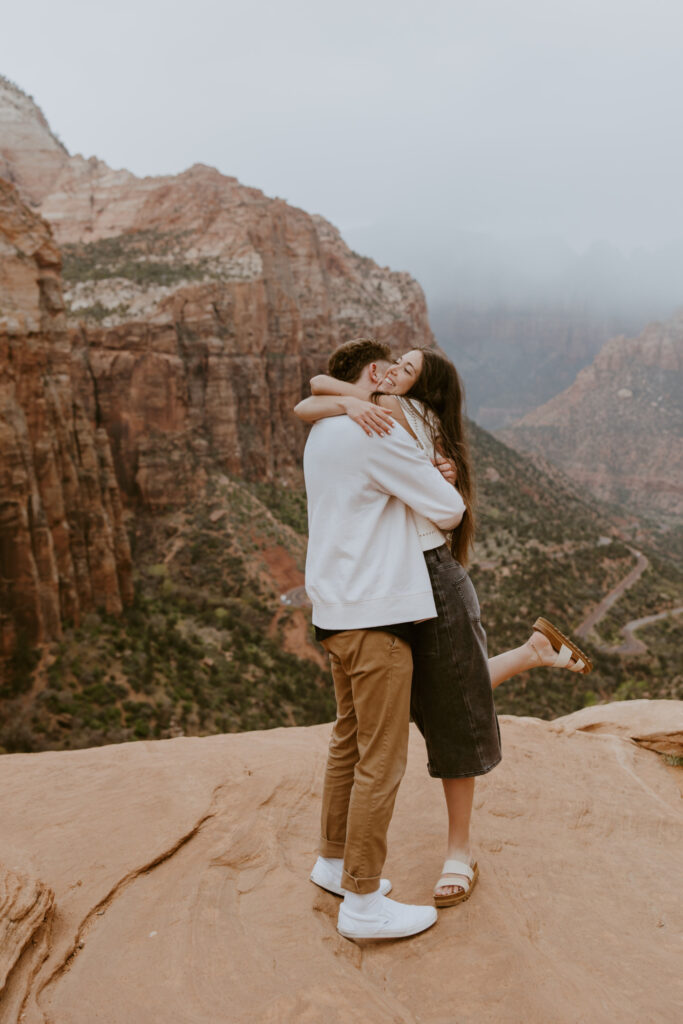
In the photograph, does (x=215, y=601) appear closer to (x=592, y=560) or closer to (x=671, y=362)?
(x=592, y=560)

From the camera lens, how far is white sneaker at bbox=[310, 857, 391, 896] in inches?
125

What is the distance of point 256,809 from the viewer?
13.3 feet

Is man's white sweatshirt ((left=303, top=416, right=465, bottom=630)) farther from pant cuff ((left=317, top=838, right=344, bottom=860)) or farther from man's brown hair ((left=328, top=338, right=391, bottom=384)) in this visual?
pant cuff ((left=317, top=838, right=344, bottom=860))

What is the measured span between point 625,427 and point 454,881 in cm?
12978

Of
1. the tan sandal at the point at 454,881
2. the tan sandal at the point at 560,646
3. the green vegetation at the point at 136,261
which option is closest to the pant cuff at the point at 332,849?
the tan sandal at the point at 454,881

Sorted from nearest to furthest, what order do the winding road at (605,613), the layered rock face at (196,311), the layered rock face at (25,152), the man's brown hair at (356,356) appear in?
1. the man's brown hair at (356,356)
2. the winding road at (605,613)
3. the layered rock face at (196,311)
4. the layered rock face at (25,152)

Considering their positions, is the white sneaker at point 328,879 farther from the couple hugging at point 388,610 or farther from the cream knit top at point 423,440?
the cream knit top at point 423,440

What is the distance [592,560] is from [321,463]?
4607 centimetres

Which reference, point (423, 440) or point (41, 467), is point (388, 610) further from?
point (41, 467)

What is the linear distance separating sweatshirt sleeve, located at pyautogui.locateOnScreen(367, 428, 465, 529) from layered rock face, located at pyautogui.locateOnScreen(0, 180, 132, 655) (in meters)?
17.5

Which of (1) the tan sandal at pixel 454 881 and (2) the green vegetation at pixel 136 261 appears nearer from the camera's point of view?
(1) the tan sandal at pixel 454 881

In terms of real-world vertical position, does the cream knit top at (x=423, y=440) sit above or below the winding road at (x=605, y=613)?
above

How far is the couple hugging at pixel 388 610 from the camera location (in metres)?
2.83

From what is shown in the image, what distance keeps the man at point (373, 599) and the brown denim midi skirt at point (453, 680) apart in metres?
0.15
